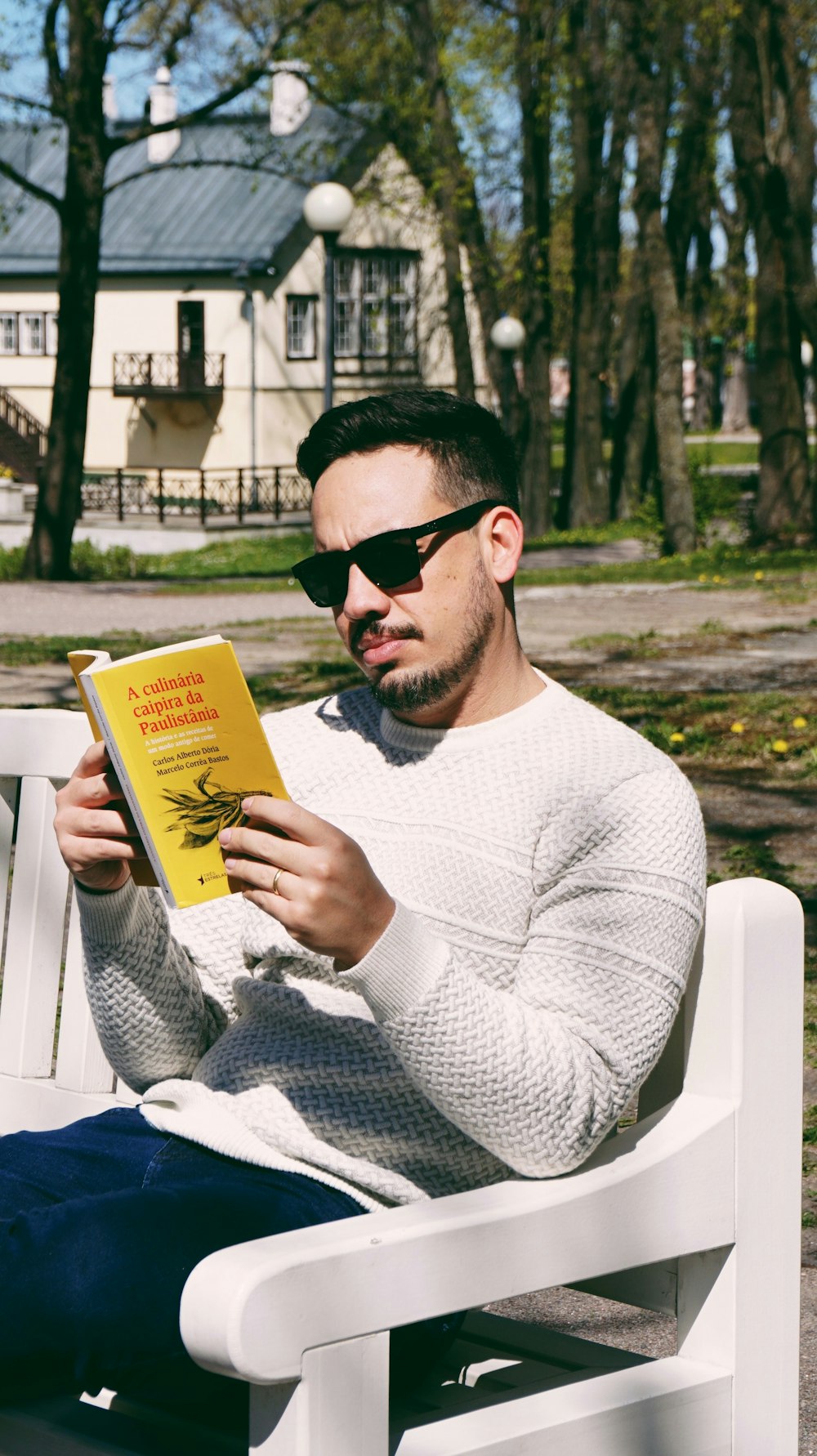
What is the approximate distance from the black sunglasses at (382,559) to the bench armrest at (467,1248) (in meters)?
0.78

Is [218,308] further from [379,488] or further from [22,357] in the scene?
[379,488]

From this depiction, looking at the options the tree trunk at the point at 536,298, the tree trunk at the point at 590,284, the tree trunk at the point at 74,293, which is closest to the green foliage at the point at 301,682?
the tree trunk at the point at 74,293

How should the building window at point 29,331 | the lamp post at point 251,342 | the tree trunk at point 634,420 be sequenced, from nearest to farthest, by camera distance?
the tree trunk at point 634,420, the lamp post at point 251,342, the building window at point 29,331

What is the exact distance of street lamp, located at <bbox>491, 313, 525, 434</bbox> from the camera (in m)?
29.1

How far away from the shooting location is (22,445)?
44062 millimetres

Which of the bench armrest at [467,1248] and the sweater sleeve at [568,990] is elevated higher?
the sweater sleeve at [568,990]

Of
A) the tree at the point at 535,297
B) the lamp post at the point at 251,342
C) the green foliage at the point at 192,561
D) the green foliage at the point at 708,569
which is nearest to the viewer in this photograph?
the green foliage at the point at 708,569

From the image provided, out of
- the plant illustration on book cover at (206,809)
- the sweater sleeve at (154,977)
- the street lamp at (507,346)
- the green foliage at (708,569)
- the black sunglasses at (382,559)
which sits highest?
the street lamp at (507,346)

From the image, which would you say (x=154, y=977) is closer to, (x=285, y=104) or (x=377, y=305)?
(x=285, y=104)

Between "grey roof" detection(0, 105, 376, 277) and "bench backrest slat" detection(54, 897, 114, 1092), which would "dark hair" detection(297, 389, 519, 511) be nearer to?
"bench backrest slat" detection(54, 897, 114, 1092)

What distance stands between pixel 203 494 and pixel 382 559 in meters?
33.9

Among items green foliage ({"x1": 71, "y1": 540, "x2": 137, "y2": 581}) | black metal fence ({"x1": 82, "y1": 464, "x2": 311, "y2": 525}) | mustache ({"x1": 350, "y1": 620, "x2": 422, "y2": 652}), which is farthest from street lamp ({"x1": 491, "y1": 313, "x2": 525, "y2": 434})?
mustache ({"x1": 350, "y1": 620, "x2": 422, "y2": 652})

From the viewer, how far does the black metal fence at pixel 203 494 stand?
37.5 metres

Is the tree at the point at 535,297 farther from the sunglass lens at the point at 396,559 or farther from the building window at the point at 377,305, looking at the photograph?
the sunglass lens at the point at 396,559
